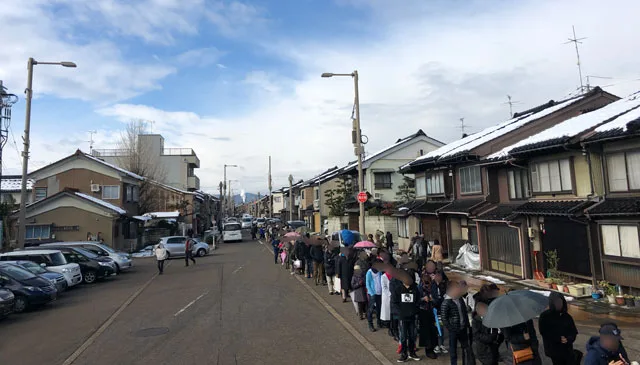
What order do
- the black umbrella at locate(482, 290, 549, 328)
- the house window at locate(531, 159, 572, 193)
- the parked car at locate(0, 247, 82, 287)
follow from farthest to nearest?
the parked car at locate(0, 247, 82, 287) → the house window at locate(531, 159, 572, 193) → the black umbrella at locate(482, 290, 549, 328)

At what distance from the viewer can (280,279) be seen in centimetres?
1692

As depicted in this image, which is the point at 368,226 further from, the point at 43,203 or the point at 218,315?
the point at 43,203

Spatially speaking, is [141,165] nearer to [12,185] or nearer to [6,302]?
[12,185]

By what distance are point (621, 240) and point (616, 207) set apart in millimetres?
956

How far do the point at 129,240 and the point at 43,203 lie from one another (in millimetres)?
7774

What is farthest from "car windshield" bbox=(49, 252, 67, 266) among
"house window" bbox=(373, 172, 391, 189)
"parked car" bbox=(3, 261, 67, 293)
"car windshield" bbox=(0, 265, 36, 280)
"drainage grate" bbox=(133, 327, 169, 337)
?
"house window" bbox=(373, 172, 391, 189)

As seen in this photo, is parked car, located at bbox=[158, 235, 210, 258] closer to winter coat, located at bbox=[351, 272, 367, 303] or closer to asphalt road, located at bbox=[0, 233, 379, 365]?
asphalt road, located at bbox=[0, 233, 379, 365]

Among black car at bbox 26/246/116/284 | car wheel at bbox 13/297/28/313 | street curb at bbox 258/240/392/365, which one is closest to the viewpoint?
street curb at bbox 258/240/392/365

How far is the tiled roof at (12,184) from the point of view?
35825 mm

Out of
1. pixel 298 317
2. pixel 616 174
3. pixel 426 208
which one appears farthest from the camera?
pixel 426 208

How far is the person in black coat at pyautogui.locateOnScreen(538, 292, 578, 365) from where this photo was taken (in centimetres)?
498

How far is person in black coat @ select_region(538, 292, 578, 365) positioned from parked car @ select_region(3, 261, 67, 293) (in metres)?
15.3

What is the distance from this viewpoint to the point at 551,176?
14.7m

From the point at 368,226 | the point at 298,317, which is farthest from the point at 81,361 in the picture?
the point at 368,226
